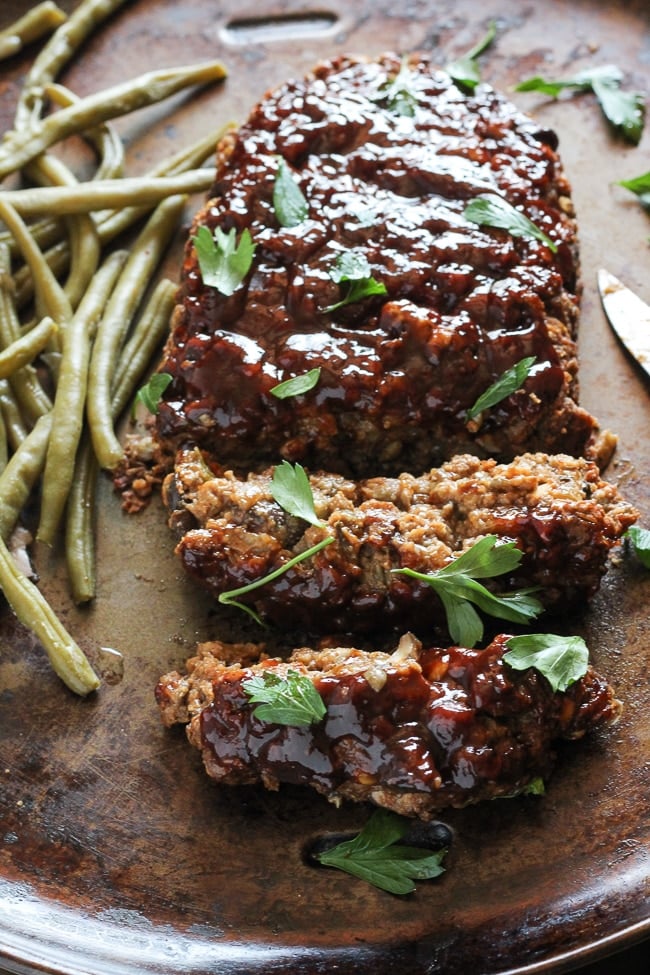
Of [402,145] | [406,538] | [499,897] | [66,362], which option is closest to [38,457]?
[66,362]

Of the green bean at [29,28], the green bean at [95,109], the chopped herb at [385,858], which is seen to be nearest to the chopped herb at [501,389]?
the chopped herb at [385,858]

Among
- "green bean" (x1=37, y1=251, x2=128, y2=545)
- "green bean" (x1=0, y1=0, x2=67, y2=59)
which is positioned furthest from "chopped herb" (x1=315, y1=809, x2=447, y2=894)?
"green bean" (x1=0, y1=0, x2=67, y2=59)

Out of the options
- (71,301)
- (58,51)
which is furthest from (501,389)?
(58,51)

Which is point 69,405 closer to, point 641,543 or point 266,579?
point 266,579

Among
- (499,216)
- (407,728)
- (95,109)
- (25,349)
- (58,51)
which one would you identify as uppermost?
(58,51)

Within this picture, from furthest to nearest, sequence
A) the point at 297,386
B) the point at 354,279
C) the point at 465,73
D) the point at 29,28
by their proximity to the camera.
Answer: the point at 29,28
the point at 465,73
the point at 354,279
the point at 297,386
